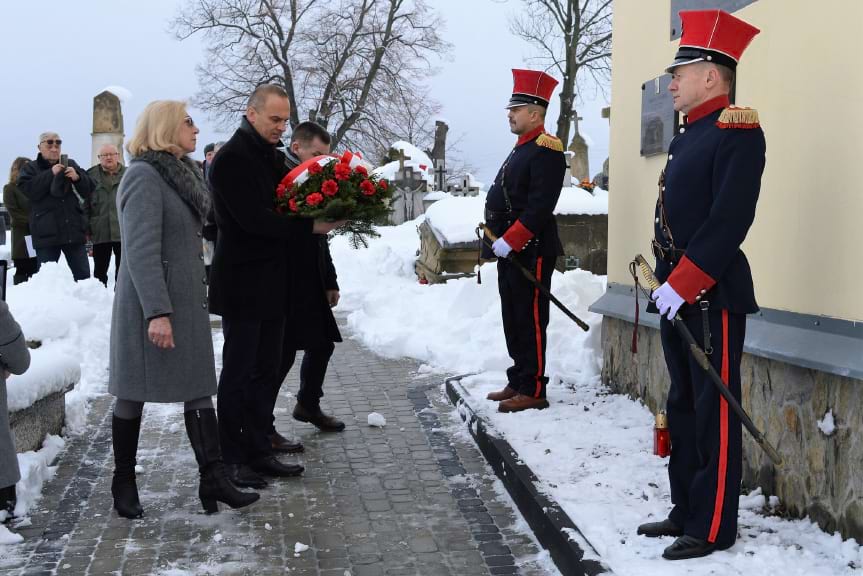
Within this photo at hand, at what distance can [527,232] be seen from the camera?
21.0ft

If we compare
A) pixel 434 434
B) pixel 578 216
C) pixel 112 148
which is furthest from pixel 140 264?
pixel 578 216

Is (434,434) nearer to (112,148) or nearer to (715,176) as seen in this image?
(715,176)

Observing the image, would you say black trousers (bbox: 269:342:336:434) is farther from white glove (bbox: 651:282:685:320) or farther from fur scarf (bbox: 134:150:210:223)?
white glove (bbox: 651:282:685:320)

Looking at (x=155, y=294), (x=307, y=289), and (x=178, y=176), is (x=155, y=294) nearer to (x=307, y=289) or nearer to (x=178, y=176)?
(x=178, y=176)

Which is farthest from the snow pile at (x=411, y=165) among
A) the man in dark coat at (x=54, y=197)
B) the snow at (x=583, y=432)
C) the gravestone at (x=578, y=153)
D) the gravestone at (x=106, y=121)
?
the snow at (x=583, y=432)

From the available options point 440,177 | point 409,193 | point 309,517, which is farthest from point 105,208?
point 440,177

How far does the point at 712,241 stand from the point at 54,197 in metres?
9.71

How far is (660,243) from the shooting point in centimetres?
416

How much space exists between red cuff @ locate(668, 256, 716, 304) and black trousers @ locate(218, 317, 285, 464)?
7.97 feet

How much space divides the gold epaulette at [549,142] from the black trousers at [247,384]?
6.80 feet

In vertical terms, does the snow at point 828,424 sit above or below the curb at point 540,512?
above

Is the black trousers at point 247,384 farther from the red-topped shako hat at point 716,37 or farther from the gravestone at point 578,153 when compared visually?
the gravestone at point 578,153

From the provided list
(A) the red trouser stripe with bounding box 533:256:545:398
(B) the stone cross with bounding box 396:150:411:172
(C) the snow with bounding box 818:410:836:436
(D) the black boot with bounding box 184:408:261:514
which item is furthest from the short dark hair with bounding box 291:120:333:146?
(B) the stone cross with bounding box 396:150:411:172

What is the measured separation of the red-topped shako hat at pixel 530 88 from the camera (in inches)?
259
